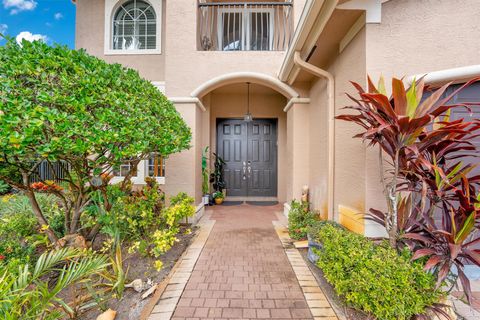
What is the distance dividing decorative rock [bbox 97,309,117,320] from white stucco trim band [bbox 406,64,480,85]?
400 cm

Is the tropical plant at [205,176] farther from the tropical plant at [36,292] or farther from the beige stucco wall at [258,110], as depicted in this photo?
the tropical plant at [36,292]

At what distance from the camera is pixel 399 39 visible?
2.88 metres

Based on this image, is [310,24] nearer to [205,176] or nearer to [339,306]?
[339,306]

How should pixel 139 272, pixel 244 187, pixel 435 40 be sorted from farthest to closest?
pixel 244 187, pixel 139 272, pixel 435 40

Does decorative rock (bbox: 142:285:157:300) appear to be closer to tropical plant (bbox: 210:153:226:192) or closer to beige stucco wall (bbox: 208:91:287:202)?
tropical plant (bbox: 210:153:226:192)

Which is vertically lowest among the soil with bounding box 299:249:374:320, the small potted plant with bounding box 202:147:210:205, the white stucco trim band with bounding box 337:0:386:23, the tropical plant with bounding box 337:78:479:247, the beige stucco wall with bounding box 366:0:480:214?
the soil with bounding box 299:249:374:320

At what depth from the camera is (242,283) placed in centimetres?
283

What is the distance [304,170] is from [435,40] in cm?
316

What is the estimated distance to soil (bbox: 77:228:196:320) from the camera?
7.68 ft

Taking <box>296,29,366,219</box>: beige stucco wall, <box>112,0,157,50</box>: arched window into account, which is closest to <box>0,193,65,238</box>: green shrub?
<box>296,29,366,219</box>: beige stucco wall

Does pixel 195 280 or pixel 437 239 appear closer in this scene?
pixel 437 239

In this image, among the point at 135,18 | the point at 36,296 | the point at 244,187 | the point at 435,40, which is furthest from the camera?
the point at 244,187

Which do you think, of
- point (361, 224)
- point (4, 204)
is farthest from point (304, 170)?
point (4, 204)

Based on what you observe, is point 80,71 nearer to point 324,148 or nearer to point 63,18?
point 324,148
